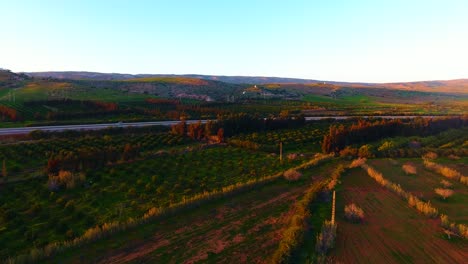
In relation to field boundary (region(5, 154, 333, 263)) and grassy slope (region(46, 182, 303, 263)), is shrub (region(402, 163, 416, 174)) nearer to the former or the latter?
Answer: field boundary (region(5, 154, 333, 263))

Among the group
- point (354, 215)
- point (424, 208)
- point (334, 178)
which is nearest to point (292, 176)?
point (334, 178)

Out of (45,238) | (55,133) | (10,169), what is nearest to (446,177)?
(45,238)

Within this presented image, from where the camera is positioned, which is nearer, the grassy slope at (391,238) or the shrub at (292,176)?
the grassy slope at (391,238)

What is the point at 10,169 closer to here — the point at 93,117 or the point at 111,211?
the point at 111,211

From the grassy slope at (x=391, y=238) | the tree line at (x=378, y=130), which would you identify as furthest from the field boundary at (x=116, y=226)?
the tree line at (x=378, y=130)

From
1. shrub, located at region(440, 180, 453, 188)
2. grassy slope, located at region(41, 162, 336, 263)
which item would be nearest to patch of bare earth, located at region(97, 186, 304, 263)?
grassy slope, located at region(41, 162, 336, 263)

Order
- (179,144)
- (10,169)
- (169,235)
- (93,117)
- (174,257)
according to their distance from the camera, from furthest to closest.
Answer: (93,117)
(179,144)
(10,169)
(169,235)
(174,257)

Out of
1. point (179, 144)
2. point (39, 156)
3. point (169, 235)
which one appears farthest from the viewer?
point (179, 144)

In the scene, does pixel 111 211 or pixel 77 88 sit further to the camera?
pixel 77 88

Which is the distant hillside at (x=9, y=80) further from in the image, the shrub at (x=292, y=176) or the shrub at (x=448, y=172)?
the shrub at (x=448, y=172)
